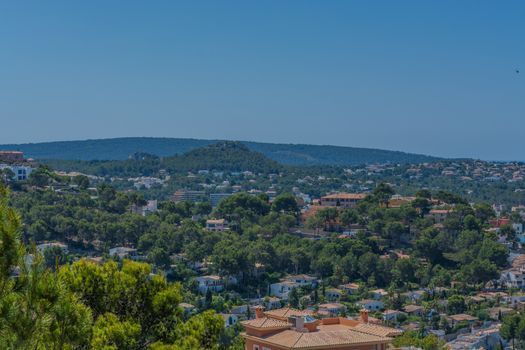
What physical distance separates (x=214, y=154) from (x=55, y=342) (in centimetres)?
16762

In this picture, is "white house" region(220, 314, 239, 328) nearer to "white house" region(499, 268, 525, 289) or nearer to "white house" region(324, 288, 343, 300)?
"white house" region(324, 288, 343, 300)

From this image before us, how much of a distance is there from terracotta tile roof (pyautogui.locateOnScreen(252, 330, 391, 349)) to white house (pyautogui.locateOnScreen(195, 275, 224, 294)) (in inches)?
1324

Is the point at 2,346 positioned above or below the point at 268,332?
above

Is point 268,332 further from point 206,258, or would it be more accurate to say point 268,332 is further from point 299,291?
point 206,258

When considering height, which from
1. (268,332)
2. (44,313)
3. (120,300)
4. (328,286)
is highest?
(44,313)

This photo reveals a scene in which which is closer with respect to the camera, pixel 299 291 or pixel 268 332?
pixel 268 332

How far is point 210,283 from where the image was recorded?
56.2 meters

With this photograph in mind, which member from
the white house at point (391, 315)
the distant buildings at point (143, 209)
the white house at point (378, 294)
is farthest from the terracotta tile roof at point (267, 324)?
the distant buildings at point (143, 209)

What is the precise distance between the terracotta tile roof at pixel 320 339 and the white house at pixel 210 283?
110 ft

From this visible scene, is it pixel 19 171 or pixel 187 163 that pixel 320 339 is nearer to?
pixel 19 171

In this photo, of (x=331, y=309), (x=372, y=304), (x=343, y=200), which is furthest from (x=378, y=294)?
(x=343, y=200)

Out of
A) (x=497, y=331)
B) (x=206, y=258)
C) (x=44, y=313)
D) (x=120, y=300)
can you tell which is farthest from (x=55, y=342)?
(x=206, y=258)

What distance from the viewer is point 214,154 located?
175 meters

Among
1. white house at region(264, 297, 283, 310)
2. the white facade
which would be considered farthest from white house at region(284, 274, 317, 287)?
the white facade
